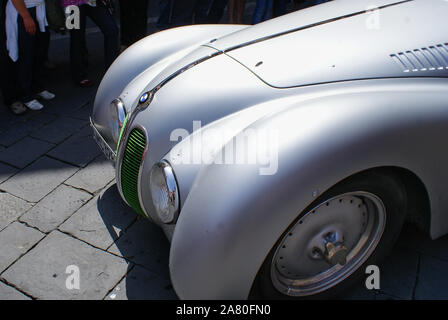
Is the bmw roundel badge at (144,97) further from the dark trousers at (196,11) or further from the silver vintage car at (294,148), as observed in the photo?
the dark trousers at (196,11)

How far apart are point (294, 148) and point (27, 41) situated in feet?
9.50

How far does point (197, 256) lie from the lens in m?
1.70

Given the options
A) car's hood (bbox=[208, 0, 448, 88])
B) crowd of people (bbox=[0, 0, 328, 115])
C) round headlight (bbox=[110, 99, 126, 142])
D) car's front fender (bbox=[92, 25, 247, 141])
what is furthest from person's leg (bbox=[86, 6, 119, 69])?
car's hood (bbox=[208, 0, 448, 88])

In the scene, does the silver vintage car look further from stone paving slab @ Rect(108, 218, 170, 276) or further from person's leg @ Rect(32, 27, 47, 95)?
person's leg @ Rect(32, 27, 47, 95)

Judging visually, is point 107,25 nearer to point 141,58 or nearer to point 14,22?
point 14,22

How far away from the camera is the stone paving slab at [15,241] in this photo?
2.46 meters

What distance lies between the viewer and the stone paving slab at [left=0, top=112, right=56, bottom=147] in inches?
140

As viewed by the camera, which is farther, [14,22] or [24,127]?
[24,127]

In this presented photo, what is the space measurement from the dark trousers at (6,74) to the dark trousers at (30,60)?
56 mm

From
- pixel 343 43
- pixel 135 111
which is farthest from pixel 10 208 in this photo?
pixel 343 43

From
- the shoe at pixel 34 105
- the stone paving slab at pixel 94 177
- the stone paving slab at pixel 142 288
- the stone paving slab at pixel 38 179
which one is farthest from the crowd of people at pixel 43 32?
the stone paving slab at pixel 142 288

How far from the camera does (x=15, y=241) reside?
258 centimetres
